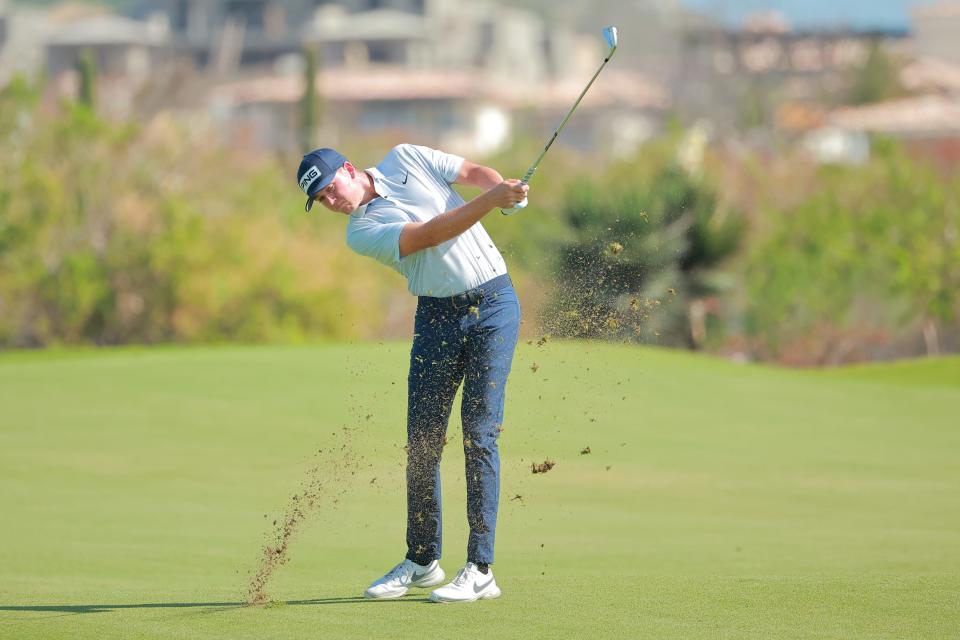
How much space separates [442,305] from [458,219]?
1.79 feet

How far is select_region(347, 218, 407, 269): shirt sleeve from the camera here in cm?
648

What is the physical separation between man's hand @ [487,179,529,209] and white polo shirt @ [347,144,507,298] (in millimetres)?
389

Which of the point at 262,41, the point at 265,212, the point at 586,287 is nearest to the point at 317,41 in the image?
the point at 262,41

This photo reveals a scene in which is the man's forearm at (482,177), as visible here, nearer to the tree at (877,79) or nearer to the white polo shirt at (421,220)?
the white polo shirt at (421,220)

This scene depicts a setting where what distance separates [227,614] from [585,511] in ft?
16.2

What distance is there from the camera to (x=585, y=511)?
11.1 meters

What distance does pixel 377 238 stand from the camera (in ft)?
21.4

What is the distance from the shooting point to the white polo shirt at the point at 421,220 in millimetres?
6566

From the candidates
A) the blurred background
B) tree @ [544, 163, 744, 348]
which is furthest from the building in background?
tree @ [544, 163, 744, 348]

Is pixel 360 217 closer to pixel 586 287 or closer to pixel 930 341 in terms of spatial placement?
pixel 586 287

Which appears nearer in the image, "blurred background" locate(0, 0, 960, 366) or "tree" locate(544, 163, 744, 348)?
"tree" locate(544, 163, 744, 348)

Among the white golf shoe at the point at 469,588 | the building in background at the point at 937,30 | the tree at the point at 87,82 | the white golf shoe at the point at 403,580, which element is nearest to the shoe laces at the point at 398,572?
the white golf shoe at the point at 403,580

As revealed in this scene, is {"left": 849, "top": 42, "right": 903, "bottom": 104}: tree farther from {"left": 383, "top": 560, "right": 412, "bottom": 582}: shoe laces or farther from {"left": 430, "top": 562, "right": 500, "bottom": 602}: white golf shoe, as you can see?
{"left": 430, "top": 562, "right": 500, "bottom": 602}: white golf shoe

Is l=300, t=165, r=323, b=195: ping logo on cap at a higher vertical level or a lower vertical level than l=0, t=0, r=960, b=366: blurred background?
higher
